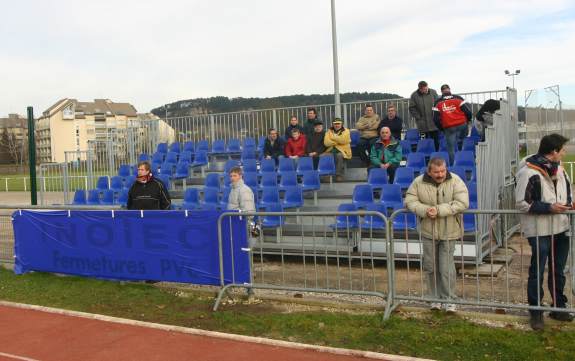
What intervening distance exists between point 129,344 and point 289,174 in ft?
20.9

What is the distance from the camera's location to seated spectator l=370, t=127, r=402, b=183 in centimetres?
1098

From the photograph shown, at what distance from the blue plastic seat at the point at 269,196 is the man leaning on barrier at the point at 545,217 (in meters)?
5.83

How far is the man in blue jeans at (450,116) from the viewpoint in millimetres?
11258

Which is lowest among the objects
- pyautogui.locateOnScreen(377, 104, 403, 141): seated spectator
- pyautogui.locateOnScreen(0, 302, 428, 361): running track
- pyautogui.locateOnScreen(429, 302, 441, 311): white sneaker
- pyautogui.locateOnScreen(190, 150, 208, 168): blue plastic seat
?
pyautogui.locateOnScreen(0, 302, 428, 361): running track

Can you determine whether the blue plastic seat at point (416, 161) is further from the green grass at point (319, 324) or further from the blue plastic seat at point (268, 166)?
the green grass at point (319, 324)

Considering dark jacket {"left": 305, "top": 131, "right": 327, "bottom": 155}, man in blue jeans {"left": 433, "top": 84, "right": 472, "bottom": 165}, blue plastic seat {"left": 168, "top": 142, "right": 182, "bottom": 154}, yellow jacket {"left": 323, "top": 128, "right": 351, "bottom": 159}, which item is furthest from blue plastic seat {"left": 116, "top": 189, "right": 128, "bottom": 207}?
man in blue jeans {"left": 433, "top": 84, "right": 472, "bottom": 165}

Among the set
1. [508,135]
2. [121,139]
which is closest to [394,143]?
[508,135]

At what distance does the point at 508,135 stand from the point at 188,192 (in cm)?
725

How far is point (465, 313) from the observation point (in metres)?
6.20

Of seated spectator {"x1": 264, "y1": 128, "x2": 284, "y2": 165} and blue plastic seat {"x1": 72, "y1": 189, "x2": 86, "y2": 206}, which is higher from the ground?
seated spectator {"x1": 264, "y1": 128, "x2": 284, "y2": 165}

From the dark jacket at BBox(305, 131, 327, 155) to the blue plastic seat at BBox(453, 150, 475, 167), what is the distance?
133 inches

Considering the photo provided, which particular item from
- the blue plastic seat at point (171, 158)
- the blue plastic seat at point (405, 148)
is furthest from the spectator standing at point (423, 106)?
the blue plastic seat at point (171, 158)

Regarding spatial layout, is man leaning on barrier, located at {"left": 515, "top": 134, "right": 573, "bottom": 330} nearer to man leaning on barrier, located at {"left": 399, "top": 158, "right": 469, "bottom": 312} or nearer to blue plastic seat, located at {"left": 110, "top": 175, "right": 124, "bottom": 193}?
man leaning on barrier, located at {"left": 399, "top": 158, "right": 469, "bottom": 312}

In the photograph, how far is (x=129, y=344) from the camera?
5.90 metres
